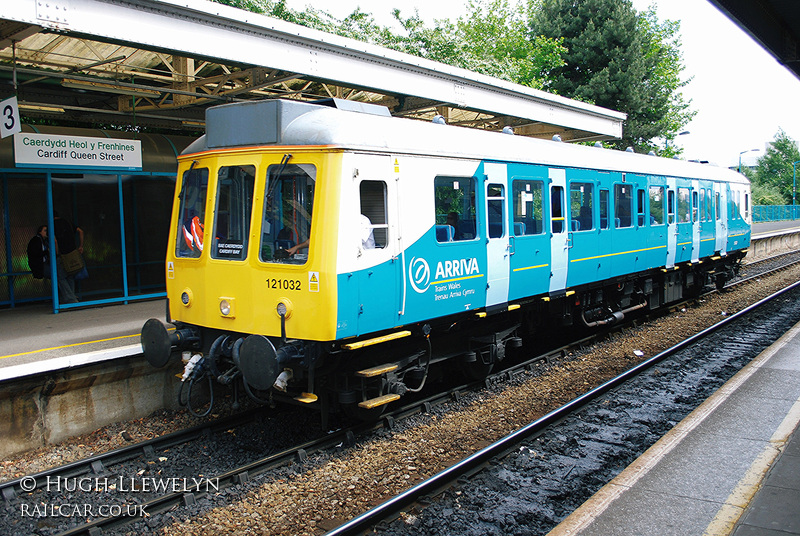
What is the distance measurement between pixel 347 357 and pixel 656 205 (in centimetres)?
905

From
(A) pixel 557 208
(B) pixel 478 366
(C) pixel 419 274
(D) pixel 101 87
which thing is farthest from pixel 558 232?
(D) pixel 101 87

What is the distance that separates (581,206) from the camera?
Result: 10.3 metres

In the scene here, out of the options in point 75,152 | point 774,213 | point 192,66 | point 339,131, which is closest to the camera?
point 339,131

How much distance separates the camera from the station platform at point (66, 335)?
6.87m

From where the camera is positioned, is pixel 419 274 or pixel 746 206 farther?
pixel 746 206

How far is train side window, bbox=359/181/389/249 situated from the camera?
627 cm

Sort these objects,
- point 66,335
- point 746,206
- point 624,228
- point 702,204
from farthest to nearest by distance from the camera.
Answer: point 746,206
point 702,204
point 624,228
point 66,335

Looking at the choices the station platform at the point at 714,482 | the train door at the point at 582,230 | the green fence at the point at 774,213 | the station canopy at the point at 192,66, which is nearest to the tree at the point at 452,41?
the station canopy at the point at 192,66

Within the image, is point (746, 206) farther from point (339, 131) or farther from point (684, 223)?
point (339, 131)

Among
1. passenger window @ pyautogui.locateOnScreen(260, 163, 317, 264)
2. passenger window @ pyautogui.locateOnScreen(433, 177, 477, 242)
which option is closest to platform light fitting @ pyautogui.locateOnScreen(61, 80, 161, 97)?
passenger window @ pyautogui.locateOnScreen(260, 163, 317, 264)

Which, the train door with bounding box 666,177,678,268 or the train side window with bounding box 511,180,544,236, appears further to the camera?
the train door with bounding box 666,177,678,268

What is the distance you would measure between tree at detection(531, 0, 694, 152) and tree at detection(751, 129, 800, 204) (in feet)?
172

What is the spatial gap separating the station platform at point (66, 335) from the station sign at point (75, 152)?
233 cm

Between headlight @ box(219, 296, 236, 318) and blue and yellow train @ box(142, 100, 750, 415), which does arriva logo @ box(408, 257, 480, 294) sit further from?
headlight @ box(219, 296, 236, 318)
